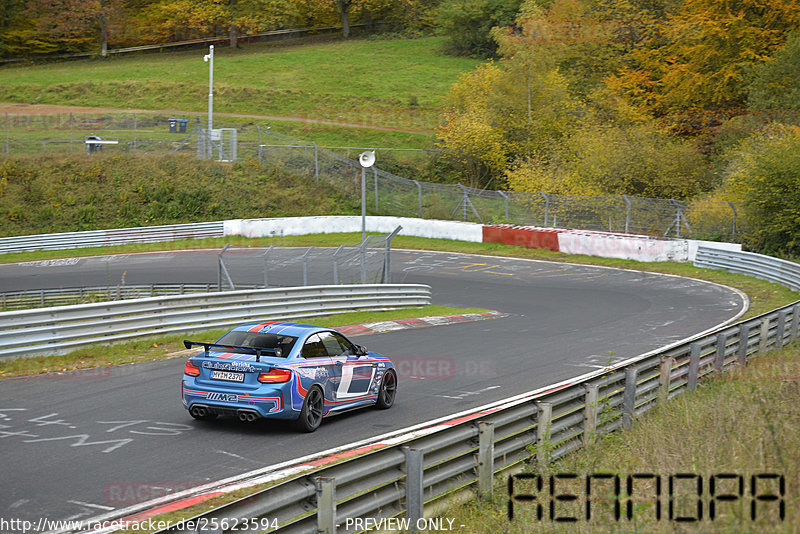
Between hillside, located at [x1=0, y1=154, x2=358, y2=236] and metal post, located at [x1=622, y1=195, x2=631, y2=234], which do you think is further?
hillside, located at [x1=0, y1=154, x2=358, y2=236]

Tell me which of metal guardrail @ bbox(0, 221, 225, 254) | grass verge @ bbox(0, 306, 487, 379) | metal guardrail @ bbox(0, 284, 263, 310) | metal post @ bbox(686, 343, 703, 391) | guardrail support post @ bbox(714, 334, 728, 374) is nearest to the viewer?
metal post @ bbox(686, 343, 703, 391)

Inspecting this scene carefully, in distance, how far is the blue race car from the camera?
10.2 m

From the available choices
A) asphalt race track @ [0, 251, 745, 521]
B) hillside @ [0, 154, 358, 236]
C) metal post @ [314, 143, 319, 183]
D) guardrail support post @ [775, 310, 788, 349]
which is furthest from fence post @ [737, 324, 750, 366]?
metal post @ [314, 143, 319, 183]

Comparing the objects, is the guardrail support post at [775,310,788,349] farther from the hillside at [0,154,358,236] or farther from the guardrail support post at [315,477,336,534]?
the hillside at [0,154,358,236]

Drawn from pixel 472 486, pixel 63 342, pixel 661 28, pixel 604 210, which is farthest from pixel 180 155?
pixel 472 486

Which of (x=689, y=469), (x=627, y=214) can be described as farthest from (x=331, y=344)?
(x=627, y=214)

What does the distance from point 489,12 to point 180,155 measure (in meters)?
48.4

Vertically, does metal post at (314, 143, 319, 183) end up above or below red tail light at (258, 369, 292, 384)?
above

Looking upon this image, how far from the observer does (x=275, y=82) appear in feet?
243

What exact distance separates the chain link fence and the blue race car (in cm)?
2730

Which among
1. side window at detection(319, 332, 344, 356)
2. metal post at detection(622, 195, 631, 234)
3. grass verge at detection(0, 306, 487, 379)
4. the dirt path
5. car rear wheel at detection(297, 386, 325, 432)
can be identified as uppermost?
the dirt path

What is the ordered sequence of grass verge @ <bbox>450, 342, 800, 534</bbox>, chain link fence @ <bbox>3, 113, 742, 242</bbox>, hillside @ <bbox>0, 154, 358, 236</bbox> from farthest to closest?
1. hillside @ <bbox>0, 154, 358, 236</bbox>
2. chain link fence @ <bbox>3, 113, 742, 242</bbox>
3. grass verge @ <bbox>450, 342, 800, 534</bbox>

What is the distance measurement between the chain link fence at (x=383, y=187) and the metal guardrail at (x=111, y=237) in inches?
294

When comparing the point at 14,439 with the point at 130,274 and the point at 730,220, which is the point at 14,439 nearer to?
the point at 130,274
